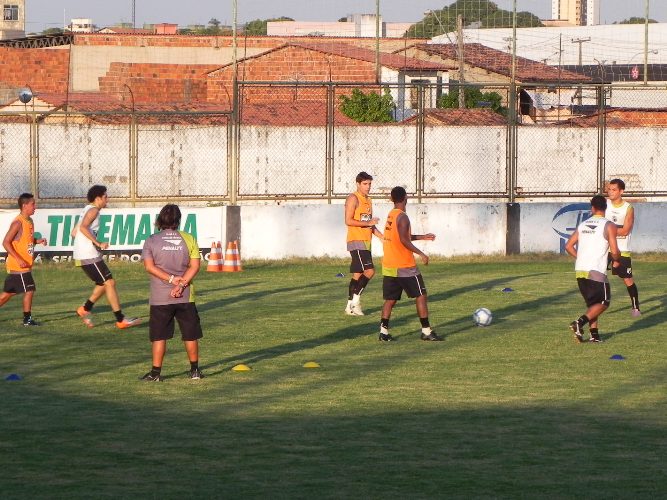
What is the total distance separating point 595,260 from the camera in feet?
53.2

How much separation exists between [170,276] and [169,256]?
20 centimetres

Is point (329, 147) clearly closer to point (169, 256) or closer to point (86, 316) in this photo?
point (86, 316)

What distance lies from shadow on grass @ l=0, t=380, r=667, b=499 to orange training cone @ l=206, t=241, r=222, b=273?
12.4 metres

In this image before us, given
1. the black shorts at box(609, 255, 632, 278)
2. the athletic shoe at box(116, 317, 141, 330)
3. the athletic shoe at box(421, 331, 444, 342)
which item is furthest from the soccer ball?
the athletic shoe at box(116, 317, 141, 330)

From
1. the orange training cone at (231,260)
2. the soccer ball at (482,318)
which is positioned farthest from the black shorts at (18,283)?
the orange training cone at (231,260)

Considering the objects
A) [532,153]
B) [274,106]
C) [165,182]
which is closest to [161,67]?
[274,106]

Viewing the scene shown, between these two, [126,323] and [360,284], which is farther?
[360,284]

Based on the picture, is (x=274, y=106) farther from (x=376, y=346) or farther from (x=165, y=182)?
(x=376, y=346)

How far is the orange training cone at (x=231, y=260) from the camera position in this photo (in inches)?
985

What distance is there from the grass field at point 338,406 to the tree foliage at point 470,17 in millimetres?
15516

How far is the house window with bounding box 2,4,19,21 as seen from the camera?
97188 millimetres

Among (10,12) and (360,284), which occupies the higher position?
(10,12)

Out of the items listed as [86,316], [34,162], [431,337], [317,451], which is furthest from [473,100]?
[317,451]

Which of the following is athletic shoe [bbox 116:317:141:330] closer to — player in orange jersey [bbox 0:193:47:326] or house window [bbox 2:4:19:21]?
player in orange jersey [bbox 0:193:47:326]
